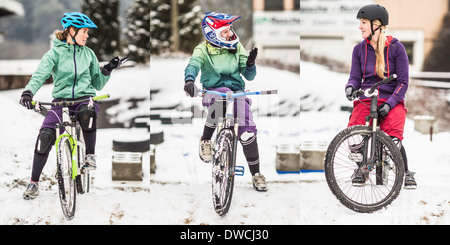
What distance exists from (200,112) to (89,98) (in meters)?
1.35

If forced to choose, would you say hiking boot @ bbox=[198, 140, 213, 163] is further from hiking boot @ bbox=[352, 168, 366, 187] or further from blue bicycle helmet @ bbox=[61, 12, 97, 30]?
blue bicycle helmet @ bbox=[61, 12, 97, 30]

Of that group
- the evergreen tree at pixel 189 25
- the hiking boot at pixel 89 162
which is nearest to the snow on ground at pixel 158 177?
the evergreen tree at pixel 189 25

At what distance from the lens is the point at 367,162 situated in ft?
12.1

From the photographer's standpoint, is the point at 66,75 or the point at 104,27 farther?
the point at 104,27

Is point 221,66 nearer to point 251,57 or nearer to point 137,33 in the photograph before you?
point 251,57

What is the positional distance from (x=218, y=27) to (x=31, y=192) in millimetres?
2345

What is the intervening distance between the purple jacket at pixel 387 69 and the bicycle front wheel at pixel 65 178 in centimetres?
261

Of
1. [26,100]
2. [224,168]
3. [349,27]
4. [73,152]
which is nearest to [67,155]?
[73,152]

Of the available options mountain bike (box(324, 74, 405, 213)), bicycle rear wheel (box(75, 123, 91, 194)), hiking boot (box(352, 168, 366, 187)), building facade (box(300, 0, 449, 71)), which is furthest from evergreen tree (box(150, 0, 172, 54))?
hiking boot (box(352, 168, 366, 187))

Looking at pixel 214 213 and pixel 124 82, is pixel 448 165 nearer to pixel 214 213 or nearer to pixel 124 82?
pixel 214 213

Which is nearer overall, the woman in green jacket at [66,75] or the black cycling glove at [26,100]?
the black cycling glove at [26,100]

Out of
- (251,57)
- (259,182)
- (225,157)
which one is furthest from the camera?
(259,182)

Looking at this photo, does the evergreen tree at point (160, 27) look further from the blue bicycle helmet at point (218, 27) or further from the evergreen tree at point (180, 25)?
the blue bicycle helmet at point (218, 27)

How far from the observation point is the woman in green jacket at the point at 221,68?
13.1ft
